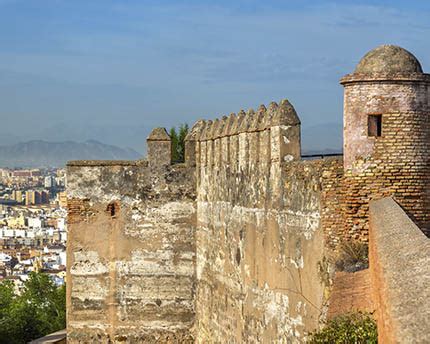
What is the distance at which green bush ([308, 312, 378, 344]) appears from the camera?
8.41 meters

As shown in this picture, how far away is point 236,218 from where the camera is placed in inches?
675

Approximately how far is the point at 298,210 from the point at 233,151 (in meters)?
4.65

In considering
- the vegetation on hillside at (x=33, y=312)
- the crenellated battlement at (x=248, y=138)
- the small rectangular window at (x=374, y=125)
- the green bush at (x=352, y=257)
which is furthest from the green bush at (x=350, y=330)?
the vegetation on hillside at (x=33, y=312)

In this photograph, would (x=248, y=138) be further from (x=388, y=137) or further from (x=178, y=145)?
(x=178, y=145)

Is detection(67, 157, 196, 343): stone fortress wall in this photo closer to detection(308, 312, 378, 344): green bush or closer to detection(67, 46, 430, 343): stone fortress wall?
detection(67, 46, 430, 343): stone fortress wall

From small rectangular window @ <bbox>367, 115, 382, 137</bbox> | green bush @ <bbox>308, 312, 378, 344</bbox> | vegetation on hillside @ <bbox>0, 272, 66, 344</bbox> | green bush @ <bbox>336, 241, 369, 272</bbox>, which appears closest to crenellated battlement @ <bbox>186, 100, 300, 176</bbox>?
small rectangular window @ <bbox>367, 115, 382, 137</bbox>

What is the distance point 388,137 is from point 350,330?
9.69 feet

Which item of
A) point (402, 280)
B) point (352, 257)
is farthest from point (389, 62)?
point (402, 280)

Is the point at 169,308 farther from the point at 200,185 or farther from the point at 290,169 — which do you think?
the point at 290,169

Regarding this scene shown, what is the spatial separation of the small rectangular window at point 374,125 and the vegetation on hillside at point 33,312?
2345 cm

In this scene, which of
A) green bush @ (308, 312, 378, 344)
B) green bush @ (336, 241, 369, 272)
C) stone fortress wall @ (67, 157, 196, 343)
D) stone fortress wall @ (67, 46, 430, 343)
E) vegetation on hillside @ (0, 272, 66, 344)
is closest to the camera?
green bush @ (308, 312, 378, 344)

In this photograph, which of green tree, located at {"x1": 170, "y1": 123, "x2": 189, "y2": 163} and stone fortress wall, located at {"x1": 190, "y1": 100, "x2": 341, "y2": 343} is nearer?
stone fortress wall, located at {"x1": 190, "y1": 100, "x2": 341, "y2": 343}

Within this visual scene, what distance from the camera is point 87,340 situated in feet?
69.9

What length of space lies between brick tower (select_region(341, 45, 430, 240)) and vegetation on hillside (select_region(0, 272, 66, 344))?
23331 millimetres
